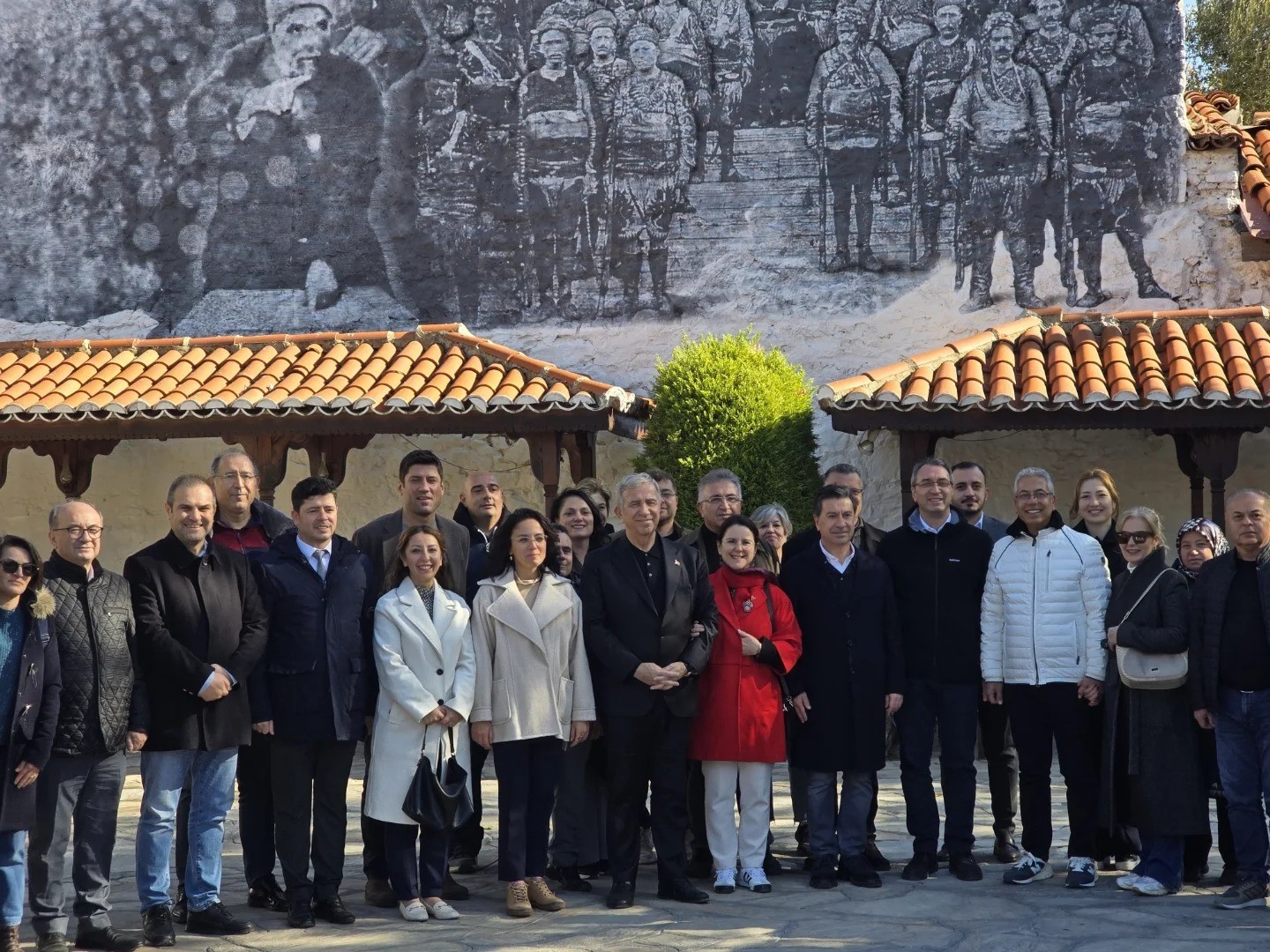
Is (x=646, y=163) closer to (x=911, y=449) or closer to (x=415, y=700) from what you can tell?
(x=911, y=449)

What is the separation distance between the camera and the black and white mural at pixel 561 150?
11898 millimetres

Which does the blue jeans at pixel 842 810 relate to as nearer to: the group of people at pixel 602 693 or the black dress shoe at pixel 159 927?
the group of people at pixel 602 693

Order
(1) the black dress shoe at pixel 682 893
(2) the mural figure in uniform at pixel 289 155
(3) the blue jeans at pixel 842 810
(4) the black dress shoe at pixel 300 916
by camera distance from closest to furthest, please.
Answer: (4) the black dress shoe at pixel 300 916, (1) the black dress shoe at pixel 682 893, (3) the blue jeans at pixel 842 810, (2) the mural figure in uniform at pixel 289 155

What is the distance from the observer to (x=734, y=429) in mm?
10531

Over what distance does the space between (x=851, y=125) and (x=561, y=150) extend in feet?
8.14

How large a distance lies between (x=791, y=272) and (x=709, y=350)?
155 centimetres

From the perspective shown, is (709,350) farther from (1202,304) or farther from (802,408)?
(1202,304)

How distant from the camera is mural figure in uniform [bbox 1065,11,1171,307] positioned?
11750 mm

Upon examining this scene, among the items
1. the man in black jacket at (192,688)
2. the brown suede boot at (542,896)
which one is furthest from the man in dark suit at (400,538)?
the man in black jacket at (192,688)

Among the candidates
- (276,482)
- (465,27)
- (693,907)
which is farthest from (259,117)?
(693,907)

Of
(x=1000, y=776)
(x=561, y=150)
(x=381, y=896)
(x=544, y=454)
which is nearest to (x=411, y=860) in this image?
(x=381, y=896)

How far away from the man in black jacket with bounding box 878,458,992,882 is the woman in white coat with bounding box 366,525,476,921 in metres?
1.88

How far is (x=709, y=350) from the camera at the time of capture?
36.1 ft

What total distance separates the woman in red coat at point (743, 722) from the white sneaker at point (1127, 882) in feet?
4.60
